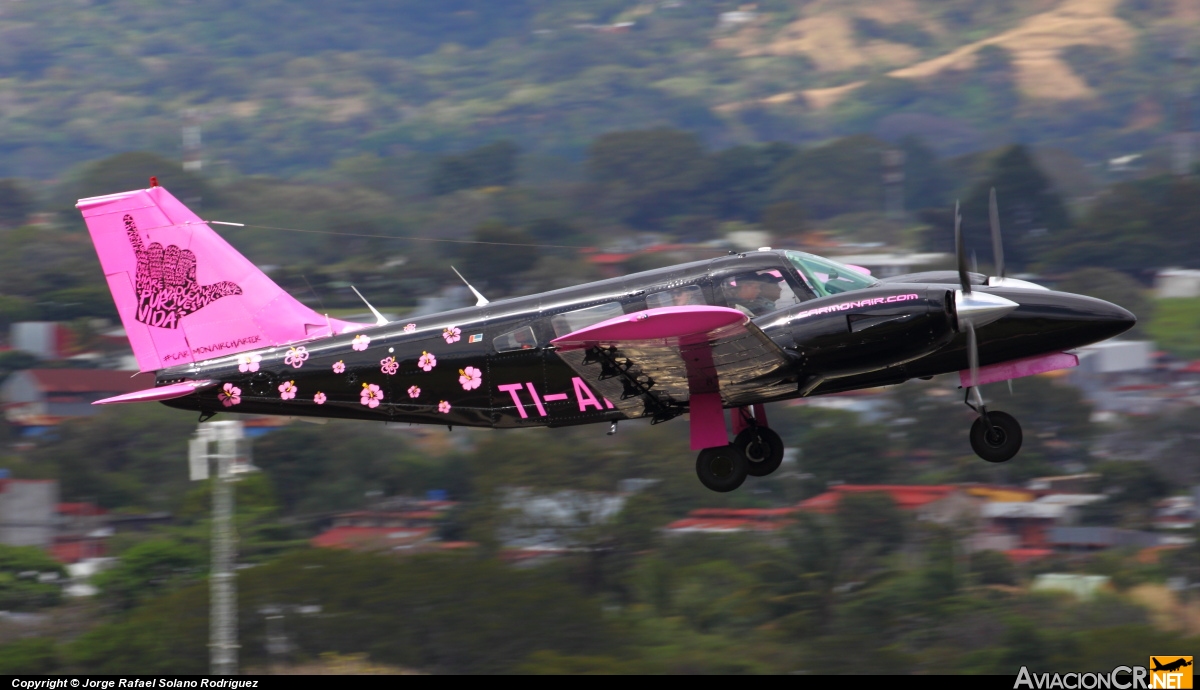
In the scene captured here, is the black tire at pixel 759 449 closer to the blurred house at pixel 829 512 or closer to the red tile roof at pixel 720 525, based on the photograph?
the blurred house at pixel 829 512

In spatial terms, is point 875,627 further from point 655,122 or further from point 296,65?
point 296,65

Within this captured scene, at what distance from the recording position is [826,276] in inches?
629

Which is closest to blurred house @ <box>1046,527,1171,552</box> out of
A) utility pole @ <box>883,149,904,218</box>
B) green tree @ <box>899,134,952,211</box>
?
utility pole @ <box>883,149,904,218</box>

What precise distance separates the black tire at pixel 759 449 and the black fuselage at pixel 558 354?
2.72 feet

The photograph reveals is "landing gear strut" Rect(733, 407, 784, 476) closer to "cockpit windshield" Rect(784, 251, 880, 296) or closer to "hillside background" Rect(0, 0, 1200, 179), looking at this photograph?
"cockpit windshield" Rect(784, 251, 880, 296)

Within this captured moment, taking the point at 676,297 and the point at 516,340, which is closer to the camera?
the point at 676,297

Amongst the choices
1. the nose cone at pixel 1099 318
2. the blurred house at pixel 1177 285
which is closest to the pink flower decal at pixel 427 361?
the nose cone at pixel 1099 318

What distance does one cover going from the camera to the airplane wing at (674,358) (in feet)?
46.7

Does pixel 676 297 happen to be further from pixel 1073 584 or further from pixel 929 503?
pixel 929 503

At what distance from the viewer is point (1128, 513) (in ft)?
173

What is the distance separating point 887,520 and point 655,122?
12519cm

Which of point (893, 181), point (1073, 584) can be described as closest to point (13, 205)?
point (893, 181)

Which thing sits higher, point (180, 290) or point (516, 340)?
point (180, 290)

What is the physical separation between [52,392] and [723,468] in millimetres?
61306
